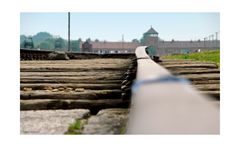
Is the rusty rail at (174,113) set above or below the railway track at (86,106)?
above

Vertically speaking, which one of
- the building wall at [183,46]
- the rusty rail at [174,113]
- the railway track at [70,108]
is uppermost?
the building wall at [183,46]

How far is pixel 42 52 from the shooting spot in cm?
695

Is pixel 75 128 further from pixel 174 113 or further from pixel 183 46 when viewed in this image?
pixel 183 46

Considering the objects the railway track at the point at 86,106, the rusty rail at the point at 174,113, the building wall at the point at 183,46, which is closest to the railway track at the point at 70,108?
the railway track at the point at 86,106

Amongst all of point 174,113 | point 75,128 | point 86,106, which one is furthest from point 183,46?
point 174,113

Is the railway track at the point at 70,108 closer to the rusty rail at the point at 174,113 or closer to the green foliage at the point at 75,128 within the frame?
the green foliage at the point at 75,128

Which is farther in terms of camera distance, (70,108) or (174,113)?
(70,108)

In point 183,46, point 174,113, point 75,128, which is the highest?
point 183,46

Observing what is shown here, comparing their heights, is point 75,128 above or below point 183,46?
below

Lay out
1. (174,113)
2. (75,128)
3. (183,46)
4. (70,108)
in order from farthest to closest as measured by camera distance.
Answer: (183,46)
(70,108)
(75,128)
(174,113)

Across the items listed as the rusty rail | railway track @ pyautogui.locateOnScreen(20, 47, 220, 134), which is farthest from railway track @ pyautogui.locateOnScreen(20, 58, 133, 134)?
the rusty rail
